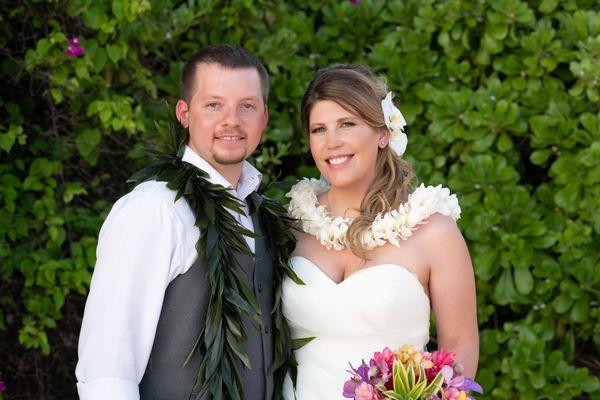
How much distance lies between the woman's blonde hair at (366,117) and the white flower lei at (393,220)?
4 cm

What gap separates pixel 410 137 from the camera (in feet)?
14.2

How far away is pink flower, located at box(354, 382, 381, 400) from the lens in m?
2.21

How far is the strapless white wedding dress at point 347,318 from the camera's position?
3000 millimetres

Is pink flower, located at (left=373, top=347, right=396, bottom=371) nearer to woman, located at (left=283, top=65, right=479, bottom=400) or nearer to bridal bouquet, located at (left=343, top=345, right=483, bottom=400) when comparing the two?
bridal bouquet, located at (left=343, top=345, right=483, bottom=400)

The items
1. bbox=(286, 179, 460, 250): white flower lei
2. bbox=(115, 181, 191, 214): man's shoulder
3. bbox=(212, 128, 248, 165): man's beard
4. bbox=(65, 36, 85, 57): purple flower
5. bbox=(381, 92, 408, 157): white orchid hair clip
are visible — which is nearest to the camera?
bbox=(115, 181, 191, 214): man's shoulder

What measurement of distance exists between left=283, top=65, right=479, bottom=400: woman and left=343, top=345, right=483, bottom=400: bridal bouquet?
0.69m

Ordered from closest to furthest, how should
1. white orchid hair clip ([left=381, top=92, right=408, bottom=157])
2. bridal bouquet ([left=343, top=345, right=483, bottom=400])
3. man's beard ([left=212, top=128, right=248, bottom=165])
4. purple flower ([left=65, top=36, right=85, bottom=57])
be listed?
bridal bouquet ([left=343, top=345, right=483, bottom=400])
man's beard ([left=212, top=128, right=248, bottom=165])
white orchid hair clip ([left=381, top=92, right=408, bottom=157])
purple flower ([left=65, top=36, right=85, bottom=57])

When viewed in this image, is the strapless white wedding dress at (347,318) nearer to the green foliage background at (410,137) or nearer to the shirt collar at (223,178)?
the shirt collar at (223,178)

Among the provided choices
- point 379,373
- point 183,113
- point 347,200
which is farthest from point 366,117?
point 379,373

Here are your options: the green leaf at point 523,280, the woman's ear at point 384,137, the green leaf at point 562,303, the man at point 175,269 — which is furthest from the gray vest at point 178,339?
the green leaf at point 562,303

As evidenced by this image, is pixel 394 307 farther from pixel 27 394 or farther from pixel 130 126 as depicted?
pixel 27 394

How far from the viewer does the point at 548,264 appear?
3.98 metres

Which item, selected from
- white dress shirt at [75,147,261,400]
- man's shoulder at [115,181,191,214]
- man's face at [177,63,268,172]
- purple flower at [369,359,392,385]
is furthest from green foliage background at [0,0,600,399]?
purple flower at [369,359,392,385]

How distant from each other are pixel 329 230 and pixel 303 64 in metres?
1.46
